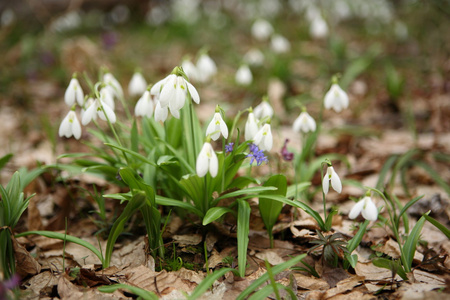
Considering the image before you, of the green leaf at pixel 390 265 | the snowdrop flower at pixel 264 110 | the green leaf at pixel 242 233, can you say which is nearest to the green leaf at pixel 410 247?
the green leaf at pixel 390 265

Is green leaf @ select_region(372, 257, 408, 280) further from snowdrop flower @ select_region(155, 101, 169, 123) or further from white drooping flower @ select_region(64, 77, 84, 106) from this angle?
white drooping flower @ select_region(64, 77, 84, 106)

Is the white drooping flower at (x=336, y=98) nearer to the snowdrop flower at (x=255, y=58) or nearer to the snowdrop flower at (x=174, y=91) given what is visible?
the snowdrop flower at (x=174, y=91)

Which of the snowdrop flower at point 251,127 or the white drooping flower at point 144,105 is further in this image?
the white drooping flower at point 144,105

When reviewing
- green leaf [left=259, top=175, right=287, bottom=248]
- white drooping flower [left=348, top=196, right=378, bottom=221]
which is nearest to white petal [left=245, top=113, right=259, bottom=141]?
green leaf [left=259, top=175, right=287, bottom=248]

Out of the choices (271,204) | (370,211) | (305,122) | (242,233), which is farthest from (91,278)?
(305,122)

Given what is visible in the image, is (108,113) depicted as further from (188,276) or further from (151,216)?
(188,276)

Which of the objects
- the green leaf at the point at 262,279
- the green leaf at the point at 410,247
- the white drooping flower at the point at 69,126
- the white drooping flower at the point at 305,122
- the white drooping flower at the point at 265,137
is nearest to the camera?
the green leaf at the point at 262,279
